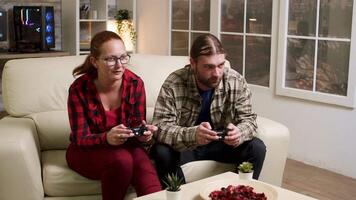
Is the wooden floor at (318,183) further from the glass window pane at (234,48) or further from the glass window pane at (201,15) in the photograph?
the glass window pane at (201,15)

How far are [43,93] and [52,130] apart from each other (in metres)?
0.24

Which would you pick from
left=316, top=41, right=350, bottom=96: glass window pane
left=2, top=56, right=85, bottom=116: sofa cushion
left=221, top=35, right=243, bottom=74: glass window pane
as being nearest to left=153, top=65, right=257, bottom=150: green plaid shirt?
left=2, top=56, right=85, bottom=116: sofa cushion

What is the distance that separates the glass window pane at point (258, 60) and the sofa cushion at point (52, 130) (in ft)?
6.45

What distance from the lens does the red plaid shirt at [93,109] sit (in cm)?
215

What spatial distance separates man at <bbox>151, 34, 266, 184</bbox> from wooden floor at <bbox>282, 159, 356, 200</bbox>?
0.92m

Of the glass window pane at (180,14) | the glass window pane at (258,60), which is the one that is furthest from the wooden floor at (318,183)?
the glass window pane at (180,14)

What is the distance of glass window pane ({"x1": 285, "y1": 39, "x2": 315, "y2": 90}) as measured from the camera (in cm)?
355

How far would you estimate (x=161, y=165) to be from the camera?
7.33 feet

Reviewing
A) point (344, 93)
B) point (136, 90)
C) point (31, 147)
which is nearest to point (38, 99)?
point (31, 147)

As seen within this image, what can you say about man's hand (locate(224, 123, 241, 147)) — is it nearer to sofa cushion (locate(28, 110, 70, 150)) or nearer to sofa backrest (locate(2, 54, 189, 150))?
sofa backrest (locate(2, 54, 189, 150))

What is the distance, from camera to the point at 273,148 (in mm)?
2418

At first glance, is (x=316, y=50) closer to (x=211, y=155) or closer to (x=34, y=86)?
(x=211, y=155)

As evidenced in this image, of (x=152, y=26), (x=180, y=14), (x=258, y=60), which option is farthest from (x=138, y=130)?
(x=152, y=26)

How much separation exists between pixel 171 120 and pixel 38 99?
2.49 ft
